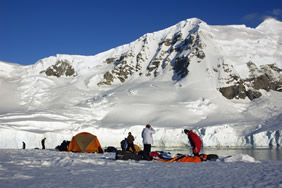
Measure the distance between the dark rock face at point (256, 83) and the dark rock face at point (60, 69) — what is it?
215ft

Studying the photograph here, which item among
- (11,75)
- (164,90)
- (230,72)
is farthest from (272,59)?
(11,75)

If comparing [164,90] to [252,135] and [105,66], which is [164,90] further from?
[105,66]

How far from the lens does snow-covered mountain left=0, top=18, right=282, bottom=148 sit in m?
48.0

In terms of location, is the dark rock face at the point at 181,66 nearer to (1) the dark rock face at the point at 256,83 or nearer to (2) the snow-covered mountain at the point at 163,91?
(2) the snow-covered mountain at the point at 163,91

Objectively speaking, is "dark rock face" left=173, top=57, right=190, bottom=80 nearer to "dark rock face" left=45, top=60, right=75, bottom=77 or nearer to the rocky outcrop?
the rocky outcrop

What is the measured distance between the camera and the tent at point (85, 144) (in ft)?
67.4

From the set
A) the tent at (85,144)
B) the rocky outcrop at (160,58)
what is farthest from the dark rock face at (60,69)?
the tent at (85,144)

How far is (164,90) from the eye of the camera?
252 ft

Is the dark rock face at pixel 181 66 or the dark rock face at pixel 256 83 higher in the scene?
the dark rock face at pixel 181 66

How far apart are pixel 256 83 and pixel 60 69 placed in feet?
246

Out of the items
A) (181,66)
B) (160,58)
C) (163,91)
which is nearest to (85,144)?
(163,91)

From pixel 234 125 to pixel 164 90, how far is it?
30.3 m

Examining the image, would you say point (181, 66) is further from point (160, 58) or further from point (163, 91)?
point (163, 91)

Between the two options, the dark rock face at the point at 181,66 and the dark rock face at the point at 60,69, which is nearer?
the dark rock face at the point at 181,66
